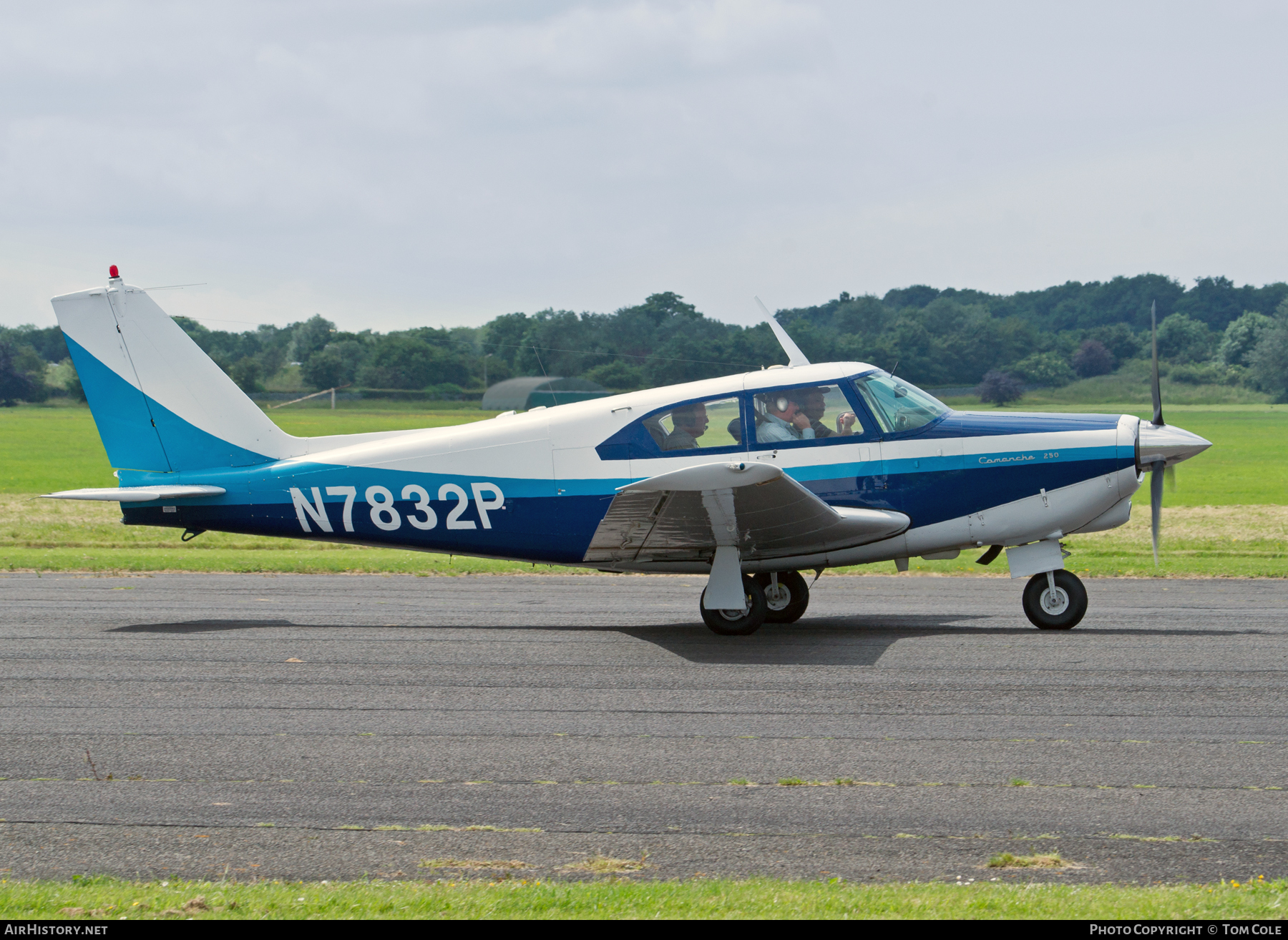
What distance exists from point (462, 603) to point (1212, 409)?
217 feet

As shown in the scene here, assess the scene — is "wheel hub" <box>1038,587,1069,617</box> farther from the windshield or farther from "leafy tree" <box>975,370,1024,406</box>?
"leafy tree" <box>975,370,1024,406</box>

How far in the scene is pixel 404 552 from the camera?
23.1m

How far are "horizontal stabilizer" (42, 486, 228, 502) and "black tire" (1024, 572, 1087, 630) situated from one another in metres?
8.05

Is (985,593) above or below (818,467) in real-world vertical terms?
below

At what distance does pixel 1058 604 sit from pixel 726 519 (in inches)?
134

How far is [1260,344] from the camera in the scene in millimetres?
74812

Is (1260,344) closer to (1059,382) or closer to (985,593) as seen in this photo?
(1059,382)

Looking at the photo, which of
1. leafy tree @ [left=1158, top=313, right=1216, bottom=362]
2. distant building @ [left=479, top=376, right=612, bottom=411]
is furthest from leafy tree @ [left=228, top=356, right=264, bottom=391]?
leafy tree @ [left=1158, top=313, right=1216, bottom=362]

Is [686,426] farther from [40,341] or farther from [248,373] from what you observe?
[40,341]

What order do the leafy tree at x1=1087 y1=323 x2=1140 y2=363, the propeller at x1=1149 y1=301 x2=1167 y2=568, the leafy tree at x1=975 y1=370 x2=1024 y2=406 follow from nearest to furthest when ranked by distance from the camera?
the propeller at x1=1149 y1=301 x2=1167 y2=568 < the leafy tree at x1=975 y1=370 x2=1024 y2=406 < the leafy tree at x1=1087 y1=323 x2=1140 y2=363

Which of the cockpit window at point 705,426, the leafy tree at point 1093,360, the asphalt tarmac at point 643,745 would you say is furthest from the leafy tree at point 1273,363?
the cockpit window at point 705,426

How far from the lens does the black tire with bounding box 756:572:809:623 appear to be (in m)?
12.1

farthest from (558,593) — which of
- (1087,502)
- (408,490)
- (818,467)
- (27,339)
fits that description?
(27,339)

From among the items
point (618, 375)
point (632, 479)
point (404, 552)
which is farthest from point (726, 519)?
point (618, 375)
